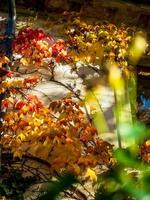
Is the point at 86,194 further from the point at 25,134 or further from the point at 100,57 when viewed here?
the point at 100,57

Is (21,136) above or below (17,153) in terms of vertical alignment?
above

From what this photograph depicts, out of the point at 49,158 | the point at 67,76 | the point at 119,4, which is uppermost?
the point at 119,4

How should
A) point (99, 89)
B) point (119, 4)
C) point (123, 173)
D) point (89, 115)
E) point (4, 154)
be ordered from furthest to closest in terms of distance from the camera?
point (119, 4) < point (99, 89) < point (89, 115) < point (4, 154) < point (123, 173)

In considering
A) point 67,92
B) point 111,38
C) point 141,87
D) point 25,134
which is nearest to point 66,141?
point 25,134

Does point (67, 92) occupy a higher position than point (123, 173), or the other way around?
point (123, 173)

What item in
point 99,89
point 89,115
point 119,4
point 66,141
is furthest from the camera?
point 119,4

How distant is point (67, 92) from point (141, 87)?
210cm

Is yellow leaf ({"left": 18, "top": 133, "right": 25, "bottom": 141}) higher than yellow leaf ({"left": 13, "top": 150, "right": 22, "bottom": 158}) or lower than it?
higher

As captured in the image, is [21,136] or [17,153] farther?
[17,153]

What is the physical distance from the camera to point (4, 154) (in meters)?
6.02

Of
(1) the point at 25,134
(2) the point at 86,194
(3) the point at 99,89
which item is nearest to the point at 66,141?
(1) the point at 25,134

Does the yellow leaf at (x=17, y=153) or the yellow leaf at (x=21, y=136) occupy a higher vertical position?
the yellow leaf at (x=21, y=136)

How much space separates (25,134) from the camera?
559cm

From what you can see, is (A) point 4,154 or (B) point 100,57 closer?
(A) point 4,154
